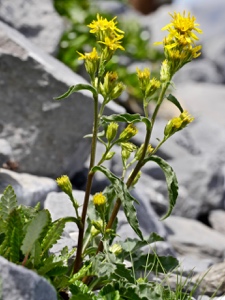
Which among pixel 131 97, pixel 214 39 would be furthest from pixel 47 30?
pixel 214 39

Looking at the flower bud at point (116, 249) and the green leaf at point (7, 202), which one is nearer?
the green leaf at point (7, 202)

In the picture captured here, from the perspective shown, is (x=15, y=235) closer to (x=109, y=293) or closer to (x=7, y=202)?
(x=7, y=202)

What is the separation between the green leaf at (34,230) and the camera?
2467 millimetres

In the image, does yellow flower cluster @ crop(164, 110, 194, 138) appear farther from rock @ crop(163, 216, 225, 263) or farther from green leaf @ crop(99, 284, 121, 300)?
rock @ crop(163, 216, 225, 263)

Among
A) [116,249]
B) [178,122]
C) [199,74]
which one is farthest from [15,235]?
[199,74]

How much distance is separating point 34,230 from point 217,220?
3.69 meters

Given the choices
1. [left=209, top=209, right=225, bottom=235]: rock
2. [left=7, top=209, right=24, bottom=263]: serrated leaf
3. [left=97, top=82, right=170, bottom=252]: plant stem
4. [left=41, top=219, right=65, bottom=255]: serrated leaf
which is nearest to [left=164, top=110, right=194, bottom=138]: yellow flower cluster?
[left=97, top=82, right=170, bottom=252]: plant stem

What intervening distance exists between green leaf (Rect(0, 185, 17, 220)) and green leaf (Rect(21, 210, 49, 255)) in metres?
0.20

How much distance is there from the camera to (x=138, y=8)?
15594 millimetres

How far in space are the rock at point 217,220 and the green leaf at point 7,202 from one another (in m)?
3.49

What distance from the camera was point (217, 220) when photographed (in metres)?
5.98

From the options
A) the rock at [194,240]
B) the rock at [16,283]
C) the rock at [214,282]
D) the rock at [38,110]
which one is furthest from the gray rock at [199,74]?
the rock at [16,283]

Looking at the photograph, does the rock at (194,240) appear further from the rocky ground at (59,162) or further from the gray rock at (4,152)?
the gray rock at (4,152)

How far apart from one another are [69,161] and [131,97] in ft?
10.0
